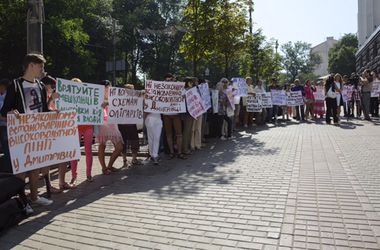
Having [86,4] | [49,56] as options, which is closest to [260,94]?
[49,56]

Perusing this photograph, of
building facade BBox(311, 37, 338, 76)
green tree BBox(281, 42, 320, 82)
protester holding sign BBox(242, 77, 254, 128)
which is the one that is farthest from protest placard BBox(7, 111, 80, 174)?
building facade BBox(311, 37, 338, 76)

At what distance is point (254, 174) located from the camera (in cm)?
765

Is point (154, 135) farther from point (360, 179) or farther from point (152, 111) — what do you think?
point (360, 179)

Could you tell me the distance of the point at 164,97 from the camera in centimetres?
955

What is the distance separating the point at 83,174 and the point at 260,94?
10.5 meters

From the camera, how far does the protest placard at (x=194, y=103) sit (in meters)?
10.2

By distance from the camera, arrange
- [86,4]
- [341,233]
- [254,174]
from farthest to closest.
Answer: [86,4] < [254,174] < [341,233]

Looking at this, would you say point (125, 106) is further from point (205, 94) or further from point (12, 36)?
point (12, 36)

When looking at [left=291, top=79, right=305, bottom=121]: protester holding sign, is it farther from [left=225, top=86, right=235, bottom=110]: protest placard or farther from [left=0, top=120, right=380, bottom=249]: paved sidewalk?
[left=0, top=120, right=380, bottom=249]: paved sidewalk

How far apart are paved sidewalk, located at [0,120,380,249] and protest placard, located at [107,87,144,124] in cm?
109

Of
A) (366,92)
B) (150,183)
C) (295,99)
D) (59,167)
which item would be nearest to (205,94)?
(150,183)

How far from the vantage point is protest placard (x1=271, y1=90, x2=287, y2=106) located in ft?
61.2

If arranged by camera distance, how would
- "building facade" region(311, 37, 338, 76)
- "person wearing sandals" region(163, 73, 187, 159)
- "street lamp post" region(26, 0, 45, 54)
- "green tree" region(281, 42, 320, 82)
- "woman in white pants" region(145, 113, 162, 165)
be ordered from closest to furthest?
"street lamp post" region(26, 0, 45, 54) < "woman in white pants" region(145, 113, 162, 165) < "person wearing sandals" region(163, 73, 187, 159) < "green tree" region(281, 42, 320, 82) < "building facade" region(311, 37, 338, 76)

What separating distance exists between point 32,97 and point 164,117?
4.27 metres
